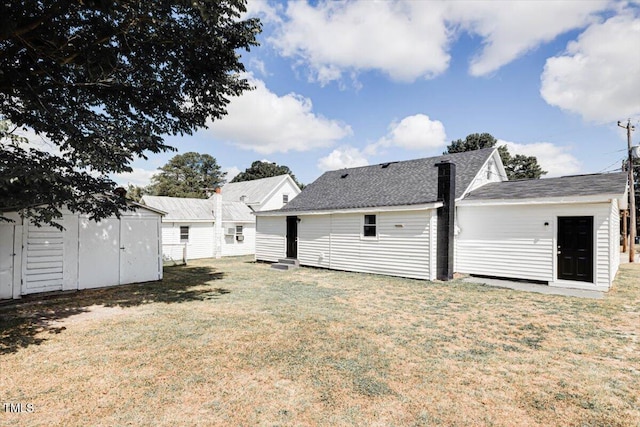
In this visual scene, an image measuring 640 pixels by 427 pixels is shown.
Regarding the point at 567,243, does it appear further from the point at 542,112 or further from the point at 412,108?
the point at 412,108

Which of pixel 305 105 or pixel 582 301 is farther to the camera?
pixel 305 105

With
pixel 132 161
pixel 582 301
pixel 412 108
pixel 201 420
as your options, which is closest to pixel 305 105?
pixel 412 108

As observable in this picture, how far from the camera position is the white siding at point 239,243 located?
832 inches

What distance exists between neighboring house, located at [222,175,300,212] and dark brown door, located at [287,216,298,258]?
994 centimetres

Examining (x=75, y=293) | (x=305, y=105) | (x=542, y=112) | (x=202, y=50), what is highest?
(x=305, y=105)

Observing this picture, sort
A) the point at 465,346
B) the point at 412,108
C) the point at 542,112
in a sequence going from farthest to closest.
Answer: the point at 412,108 < the point at 542,112 < the point at 465,346

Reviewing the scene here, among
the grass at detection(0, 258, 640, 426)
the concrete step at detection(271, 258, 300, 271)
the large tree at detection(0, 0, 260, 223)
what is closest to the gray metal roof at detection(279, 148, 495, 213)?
the concrete step at detection(271, 258, 300, 271)

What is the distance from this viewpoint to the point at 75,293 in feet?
29.8

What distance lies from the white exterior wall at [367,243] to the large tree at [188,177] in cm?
3229

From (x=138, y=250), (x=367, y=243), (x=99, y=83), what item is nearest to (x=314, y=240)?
(x=367, y=243)

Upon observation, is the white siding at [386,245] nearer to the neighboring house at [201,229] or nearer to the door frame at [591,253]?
the door frame at [591,253]

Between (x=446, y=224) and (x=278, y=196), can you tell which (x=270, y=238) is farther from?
(x=278, y=196)

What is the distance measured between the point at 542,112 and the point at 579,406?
1588cm

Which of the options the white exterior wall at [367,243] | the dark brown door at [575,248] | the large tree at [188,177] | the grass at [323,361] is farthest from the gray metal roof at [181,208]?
the large tree at [188,177]
